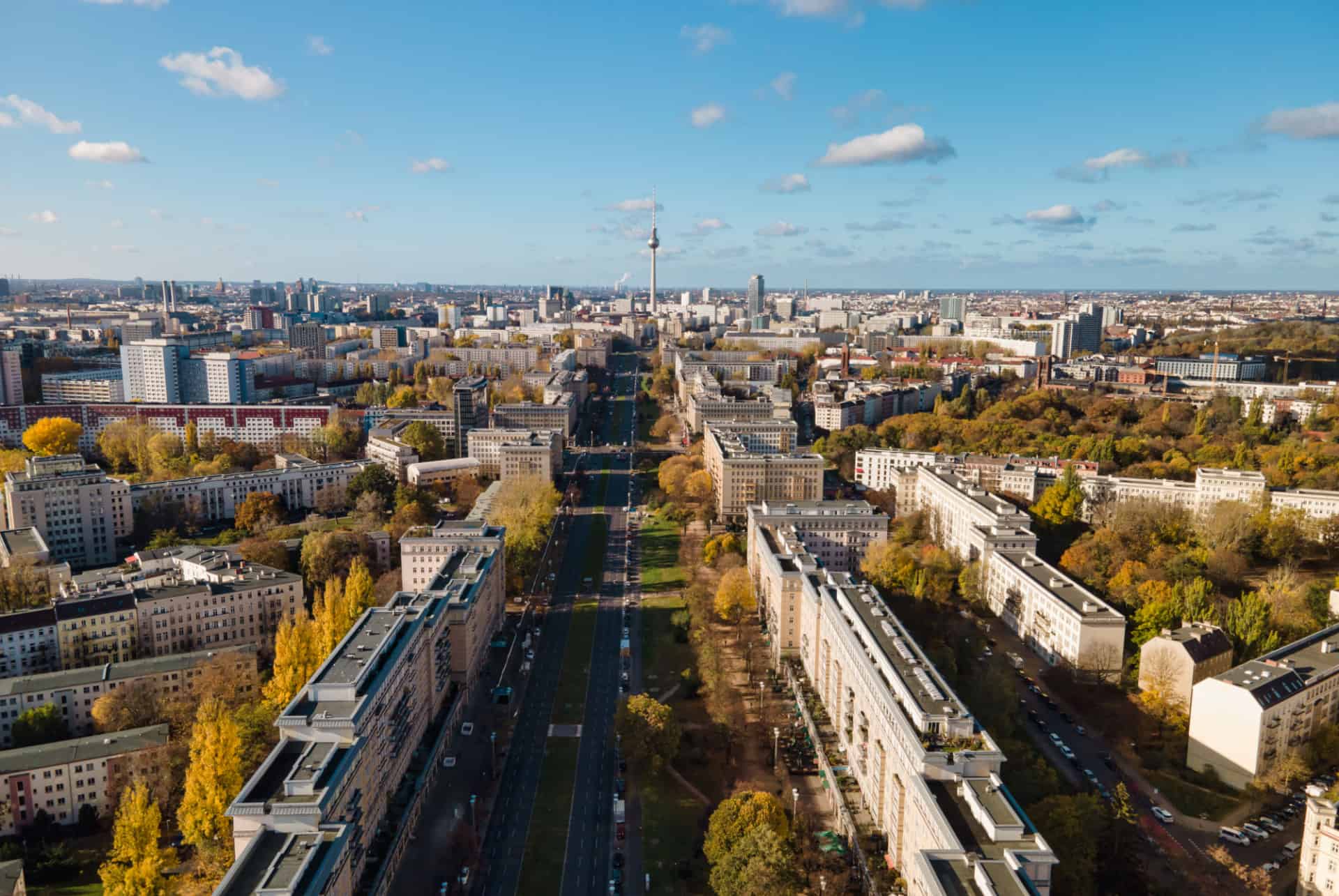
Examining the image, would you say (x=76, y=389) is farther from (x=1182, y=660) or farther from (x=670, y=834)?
(x=1182, y=660)

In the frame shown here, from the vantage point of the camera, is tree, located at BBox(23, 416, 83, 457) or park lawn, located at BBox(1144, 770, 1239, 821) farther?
tree, located at BBox(23, 416, 83, 457)

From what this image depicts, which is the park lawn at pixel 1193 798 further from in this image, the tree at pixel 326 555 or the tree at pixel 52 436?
the tree at pixel 52 436

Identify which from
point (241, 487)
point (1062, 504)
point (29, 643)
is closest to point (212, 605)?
point (29, 643)

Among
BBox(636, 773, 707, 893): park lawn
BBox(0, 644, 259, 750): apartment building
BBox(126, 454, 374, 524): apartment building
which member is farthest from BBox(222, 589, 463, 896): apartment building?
BBox(126, 454, 374, 524): apartment building

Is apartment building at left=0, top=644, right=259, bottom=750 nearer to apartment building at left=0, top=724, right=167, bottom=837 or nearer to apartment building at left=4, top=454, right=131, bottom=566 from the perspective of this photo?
apartment building at left=0, top=724, right=167, bottom=837

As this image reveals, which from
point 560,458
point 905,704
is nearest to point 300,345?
point 560,458

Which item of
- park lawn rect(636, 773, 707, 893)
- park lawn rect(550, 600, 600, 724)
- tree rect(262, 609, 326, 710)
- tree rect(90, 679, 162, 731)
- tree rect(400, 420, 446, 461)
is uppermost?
tree rect(400, 420, 446, 461)

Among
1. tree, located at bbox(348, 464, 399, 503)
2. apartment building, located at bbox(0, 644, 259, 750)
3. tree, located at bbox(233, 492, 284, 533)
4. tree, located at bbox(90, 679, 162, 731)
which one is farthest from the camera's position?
tree, located at bbox(348, 464, 399, 503)

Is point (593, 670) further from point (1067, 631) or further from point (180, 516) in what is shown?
point (180, 516)
